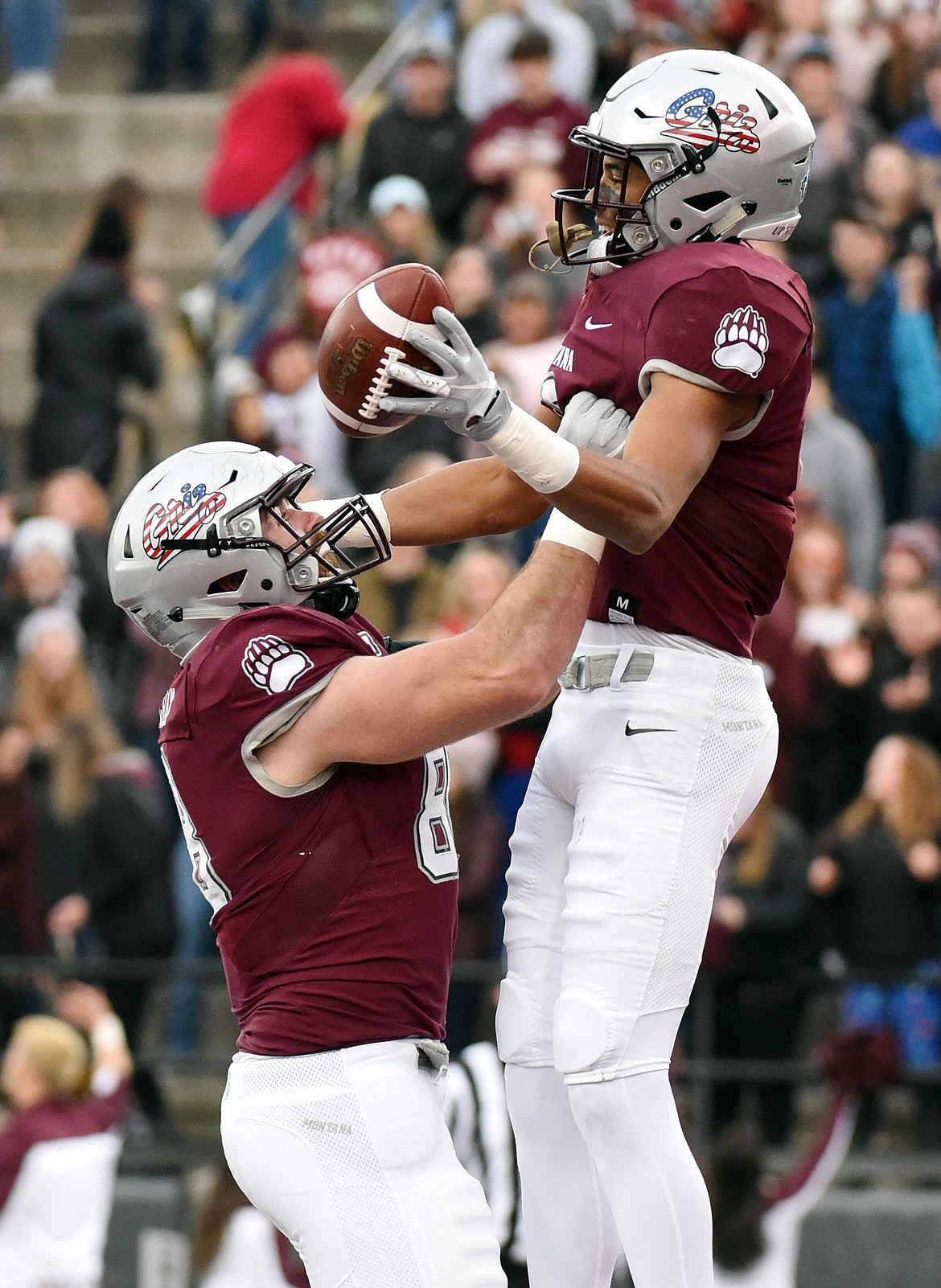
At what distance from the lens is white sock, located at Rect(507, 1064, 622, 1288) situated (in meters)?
→ 4.22

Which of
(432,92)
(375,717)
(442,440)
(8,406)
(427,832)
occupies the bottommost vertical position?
(8,406)

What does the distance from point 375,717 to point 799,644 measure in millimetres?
4439

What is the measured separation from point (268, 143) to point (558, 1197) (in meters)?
7.94

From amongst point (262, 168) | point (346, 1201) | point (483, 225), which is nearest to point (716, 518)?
point (346, 1201)

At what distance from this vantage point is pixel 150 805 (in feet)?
27.1

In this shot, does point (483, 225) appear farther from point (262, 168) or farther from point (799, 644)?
point (799, 644)

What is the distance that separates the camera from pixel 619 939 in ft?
13.2

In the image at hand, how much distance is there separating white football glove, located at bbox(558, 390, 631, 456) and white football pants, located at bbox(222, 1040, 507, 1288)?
1065mm

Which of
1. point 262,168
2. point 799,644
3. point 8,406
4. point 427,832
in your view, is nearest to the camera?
point 427,832

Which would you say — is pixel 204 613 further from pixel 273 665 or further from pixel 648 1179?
pixel 648 1179

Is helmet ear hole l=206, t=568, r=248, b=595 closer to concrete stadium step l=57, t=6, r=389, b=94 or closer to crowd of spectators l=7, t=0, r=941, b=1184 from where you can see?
crowd of spectators l=7, t=0, r=941, b=1184

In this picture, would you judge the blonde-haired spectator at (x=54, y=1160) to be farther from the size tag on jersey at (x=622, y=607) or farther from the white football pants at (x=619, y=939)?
the size tag on jersey at (x=622, y=607)

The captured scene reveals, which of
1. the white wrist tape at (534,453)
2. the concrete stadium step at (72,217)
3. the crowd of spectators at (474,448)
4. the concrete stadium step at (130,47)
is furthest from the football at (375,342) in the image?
the concrete stadium step at (130,47)

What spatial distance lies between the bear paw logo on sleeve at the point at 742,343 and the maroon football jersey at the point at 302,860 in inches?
29.8
